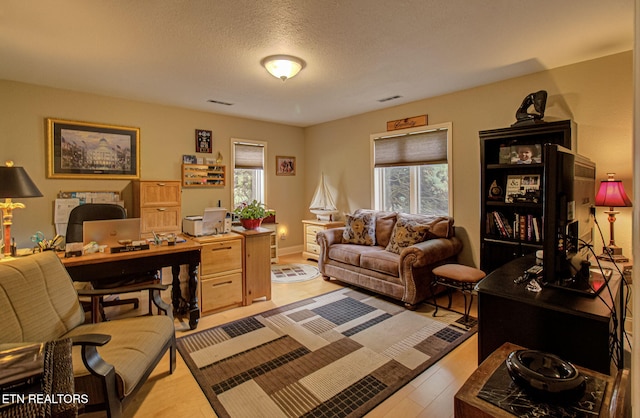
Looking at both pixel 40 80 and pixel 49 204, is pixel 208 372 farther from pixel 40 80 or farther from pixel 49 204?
pixel 40 80

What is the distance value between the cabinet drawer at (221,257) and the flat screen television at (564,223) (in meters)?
2.75

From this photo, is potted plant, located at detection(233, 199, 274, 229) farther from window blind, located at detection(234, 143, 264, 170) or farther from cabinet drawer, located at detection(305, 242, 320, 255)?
window blind, located at detection(234, 143, 264, 170)

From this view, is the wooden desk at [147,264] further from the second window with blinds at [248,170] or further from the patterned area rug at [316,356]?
the second window with blinds at [248,170]

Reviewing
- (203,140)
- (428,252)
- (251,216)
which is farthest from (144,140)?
(428,252)

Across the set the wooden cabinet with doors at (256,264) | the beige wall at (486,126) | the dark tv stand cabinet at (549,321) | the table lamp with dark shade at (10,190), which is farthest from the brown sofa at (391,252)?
the table lamp with dark shade at (10,190)

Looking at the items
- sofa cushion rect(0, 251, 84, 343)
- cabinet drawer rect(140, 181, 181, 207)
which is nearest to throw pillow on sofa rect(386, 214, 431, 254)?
cabinet drawer rect(140, 181, 181, 207)

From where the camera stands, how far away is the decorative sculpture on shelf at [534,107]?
9.89 ft

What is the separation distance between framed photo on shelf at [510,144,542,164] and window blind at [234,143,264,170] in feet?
13.0

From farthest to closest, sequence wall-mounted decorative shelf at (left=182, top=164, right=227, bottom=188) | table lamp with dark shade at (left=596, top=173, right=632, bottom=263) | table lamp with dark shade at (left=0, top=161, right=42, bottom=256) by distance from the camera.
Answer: wall-mounted decorative shelf at (left=182, top=164, right=227, bottom=188) → table lamp with dark shade at (left=596, top=173, right=632, bottom=263) → table lamp with dark shade at (left=0, top=161, right=42, bottom=256)

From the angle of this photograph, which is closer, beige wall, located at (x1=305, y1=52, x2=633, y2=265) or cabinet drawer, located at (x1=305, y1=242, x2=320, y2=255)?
beige wall, located at (x1=305, y1=52, x2=633, y2=265)

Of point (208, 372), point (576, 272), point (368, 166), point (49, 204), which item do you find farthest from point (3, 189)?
point (368, 166)

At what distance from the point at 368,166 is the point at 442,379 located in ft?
11.4

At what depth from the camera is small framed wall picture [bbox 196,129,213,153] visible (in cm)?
489

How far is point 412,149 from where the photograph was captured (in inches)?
177
